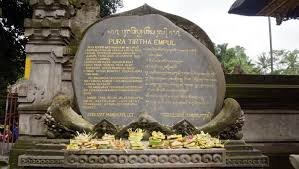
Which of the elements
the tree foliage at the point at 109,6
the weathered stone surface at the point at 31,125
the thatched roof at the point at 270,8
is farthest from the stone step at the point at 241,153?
the tree foliage at the point at 109,6

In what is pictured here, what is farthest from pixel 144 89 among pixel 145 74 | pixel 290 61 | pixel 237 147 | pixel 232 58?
pixel 290 61

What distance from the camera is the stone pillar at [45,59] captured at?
26.8 ft

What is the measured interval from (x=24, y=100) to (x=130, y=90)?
11.4ft

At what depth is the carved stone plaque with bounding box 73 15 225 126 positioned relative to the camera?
5.45 metres

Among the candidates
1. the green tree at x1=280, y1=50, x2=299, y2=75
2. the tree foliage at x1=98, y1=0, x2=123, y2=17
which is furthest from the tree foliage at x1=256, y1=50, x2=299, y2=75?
the tree foliage at x1=98, y1=0, x2=123, y2=17

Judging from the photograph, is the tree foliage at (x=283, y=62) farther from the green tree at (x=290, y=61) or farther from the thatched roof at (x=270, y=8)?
the thatched roof at (x=270, y=8)

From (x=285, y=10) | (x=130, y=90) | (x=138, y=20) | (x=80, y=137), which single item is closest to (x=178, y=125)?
(x=130, y=90)

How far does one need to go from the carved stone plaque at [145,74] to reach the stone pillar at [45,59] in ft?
8.73

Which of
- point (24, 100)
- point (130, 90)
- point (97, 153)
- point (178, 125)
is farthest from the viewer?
point (24, 100)

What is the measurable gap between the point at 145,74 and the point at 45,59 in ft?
11.4

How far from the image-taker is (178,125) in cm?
513

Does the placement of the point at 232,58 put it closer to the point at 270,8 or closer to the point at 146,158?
the point at 270,8

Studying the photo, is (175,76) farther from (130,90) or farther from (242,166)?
(242,166)

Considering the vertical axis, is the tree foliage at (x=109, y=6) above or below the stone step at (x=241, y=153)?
above
